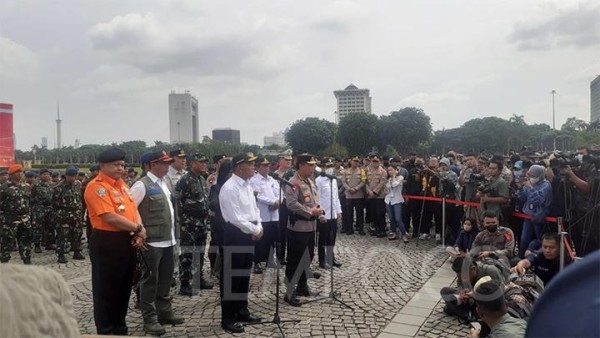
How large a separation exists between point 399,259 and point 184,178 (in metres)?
4.44

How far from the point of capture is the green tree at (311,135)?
64062 millimetres

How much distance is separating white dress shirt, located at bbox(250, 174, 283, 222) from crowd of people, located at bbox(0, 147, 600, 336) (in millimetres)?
21

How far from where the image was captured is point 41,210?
1028 cm

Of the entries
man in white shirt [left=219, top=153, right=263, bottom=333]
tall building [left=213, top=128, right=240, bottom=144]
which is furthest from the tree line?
tall building [left=213, top=128, right=240, bottom=144]

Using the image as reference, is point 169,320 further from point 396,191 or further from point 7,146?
point 396,191

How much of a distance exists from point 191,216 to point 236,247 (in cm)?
156

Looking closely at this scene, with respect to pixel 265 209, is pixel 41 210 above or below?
below

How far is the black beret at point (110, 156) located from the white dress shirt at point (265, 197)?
11.0ft

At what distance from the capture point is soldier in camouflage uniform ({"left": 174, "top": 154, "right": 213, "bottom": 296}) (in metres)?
6.40

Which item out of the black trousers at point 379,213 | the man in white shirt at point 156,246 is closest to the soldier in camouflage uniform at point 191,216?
the man in white shirt at point 156,246

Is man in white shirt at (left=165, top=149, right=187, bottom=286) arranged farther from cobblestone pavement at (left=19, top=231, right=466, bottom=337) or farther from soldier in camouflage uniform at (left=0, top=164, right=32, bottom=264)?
soldier in camouflage uniform at (left=0, top=164, right=32, bottom=264)

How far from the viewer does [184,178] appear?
21.0 ft

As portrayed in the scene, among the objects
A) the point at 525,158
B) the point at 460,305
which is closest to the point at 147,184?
the point at 460,305

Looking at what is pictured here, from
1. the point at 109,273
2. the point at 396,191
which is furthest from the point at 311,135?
the point at 109,273
